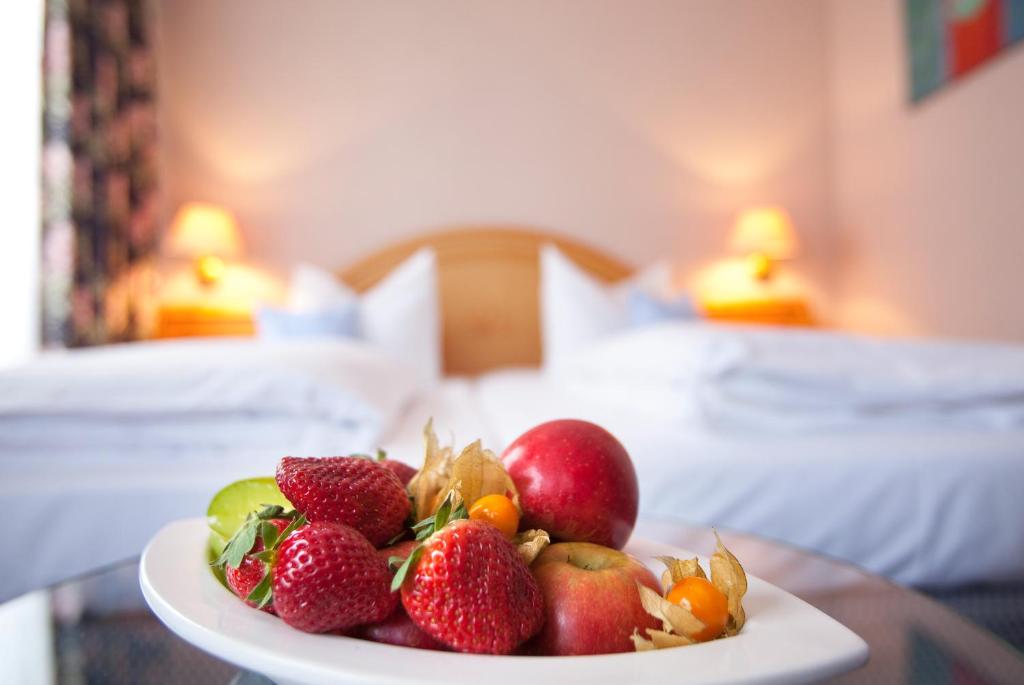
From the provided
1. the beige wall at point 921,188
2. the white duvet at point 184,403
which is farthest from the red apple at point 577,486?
the beige wall at point 921,188

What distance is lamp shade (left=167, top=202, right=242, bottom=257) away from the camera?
2.71 metres

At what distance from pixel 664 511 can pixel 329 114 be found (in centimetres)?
263

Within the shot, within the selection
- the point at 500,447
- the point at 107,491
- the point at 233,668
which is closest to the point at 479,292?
the point at 500,447

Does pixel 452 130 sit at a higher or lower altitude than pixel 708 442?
higher

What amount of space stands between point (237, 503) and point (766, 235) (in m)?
2.95

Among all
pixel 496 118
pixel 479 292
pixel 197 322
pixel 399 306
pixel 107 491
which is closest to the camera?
pixel 107 491

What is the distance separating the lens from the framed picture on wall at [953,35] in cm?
240

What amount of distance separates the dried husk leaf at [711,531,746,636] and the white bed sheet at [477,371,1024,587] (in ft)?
2.10

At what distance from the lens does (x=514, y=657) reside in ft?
1.28

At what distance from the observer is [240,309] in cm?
297

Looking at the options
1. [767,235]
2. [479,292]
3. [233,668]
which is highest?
[767,235]

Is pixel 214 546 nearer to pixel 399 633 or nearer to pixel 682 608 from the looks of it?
pixel 399 633

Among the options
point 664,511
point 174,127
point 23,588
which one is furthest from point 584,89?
point 23,588

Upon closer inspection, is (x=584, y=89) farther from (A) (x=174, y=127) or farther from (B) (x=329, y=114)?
(A) (x=174, y=127)
